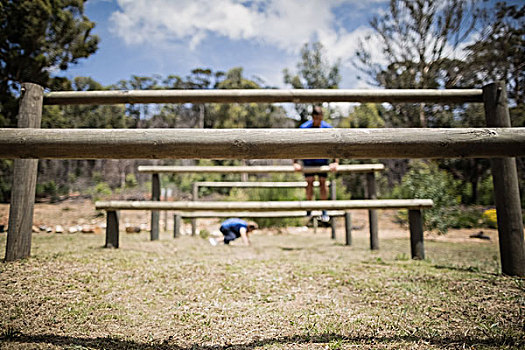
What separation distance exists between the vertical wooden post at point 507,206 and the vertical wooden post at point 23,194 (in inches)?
157

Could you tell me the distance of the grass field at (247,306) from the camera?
4.52 feet

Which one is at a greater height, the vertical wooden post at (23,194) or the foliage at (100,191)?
the foliage at (100,191)

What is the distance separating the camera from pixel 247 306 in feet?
5.89

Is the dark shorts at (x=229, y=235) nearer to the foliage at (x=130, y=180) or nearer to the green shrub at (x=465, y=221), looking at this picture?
the green shrub at (x=465, y=221)

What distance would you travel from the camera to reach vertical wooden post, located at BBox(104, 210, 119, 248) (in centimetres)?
331

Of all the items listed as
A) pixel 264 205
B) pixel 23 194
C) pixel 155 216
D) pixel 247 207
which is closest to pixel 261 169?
pixel 264 205

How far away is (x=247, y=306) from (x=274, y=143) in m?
1.04

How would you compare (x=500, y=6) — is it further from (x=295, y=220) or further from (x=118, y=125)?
(x=118, y=125)

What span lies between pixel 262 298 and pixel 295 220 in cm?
737

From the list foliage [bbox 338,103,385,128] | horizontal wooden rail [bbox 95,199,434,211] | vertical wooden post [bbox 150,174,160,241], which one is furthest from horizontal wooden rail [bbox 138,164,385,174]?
foliage [bbox 338,103,385,128]

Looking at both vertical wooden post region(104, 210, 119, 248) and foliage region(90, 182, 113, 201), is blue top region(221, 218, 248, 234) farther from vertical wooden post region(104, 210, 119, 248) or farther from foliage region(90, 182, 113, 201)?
foliage region(90, 182, 113, 201)

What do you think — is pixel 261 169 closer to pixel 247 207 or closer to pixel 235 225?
pixel 247 207

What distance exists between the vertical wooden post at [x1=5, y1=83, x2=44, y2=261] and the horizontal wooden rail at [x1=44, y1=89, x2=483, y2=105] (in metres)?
0.34

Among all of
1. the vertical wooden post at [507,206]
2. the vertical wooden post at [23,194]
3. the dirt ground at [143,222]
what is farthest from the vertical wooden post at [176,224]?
the vertical wooden post at [507,206]
